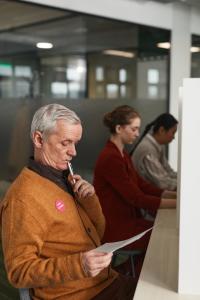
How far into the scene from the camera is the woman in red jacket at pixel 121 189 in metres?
2.05

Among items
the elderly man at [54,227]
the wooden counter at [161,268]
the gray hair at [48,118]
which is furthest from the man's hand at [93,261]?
the gray hair at [48,118]

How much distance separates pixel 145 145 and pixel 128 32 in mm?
1566

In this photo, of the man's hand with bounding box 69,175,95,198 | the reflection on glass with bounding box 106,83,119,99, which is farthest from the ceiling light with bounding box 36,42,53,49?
the man's hand with bounding box 69,175,95,198

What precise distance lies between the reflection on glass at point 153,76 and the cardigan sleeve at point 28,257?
311cm

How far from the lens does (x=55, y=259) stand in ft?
3.69

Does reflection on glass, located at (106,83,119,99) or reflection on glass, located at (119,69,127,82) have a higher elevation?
reflection on glass, located at (119,69,127,82)

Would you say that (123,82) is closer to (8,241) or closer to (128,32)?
(128,32)

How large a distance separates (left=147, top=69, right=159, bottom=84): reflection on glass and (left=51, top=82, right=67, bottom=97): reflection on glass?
1.10m

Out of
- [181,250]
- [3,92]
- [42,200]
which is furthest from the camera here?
[3,92]

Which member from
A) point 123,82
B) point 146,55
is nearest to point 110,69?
point 123,82

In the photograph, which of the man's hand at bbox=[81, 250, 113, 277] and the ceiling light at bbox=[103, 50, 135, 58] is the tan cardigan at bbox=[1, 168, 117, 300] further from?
the ceiling light at bbox=[103, 50, 135, 58]

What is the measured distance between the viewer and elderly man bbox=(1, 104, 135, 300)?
1.09 m

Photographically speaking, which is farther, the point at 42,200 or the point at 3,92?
the point at 3,92

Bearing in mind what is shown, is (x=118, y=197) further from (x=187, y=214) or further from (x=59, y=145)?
(x=187, y=214)
